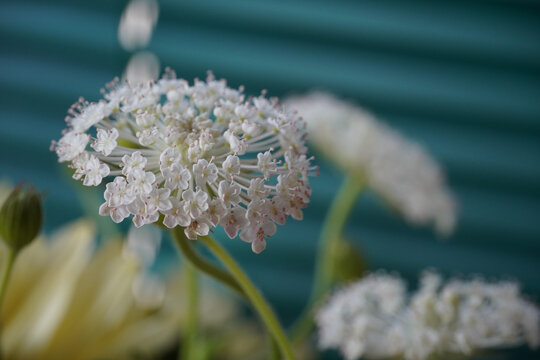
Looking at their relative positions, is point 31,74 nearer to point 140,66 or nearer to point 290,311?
point 140,66

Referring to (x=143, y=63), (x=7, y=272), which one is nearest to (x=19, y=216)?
(x=7, y=272)

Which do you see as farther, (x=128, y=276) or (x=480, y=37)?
(x=480, y=37)

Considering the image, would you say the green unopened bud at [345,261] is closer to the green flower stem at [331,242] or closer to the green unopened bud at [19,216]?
the green flower stem at [331,242]

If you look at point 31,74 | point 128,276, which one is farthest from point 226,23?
point 128,276

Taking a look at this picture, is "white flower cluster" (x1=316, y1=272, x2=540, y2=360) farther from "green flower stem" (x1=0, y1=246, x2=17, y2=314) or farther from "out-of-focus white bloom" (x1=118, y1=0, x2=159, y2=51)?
"out-of-focus white bloom" (x1=118, y1=0, x2=159, y2=51)

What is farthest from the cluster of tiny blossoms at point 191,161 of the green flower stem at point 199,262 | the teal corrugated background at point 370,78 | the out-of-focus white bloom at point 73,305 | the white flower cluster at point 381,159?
the teal corrugated background at point 370,78

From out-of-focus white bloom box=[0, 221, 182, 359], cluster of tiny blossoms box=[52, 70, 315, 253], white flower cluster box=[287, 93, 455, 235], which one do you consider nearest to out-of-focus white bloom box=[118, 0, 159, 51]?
white flower cluster box=[287, 93, 455, 235]

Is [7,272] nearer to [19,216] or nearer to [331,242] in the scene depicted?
[19,216]
